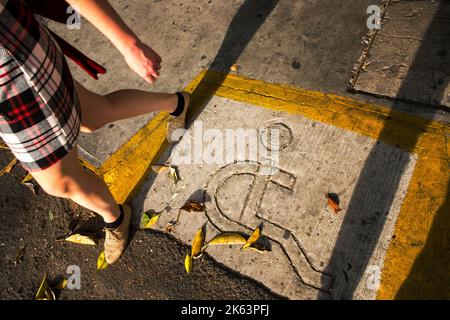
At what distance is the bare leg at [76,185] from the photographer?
5.38 ft

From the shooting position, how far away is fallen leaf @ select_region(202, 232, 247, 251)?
2.17m

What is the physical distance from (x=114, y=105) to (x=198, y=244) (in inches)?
36.7

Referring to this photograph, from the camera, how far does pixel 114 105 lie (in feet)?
6.75

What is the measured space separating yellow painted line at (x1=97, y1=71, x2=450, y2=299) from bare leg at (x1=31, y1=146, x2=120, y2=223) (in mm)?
442

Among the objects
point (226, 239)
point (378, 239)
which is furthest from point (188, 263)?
point (378, 239)

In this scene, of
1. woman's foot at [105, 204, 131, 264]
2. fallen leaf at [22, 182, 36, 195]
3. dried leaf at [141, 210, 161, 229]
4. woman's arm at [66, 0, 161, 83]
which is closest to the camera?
woman's arm at [66, 0, 161, 83]

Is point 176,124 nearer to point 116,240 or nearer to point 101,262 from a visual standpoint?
point 116,240

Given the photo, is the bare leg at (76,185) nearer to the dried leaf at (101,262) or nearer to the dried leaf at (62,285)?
the dried leaf at (101,262)

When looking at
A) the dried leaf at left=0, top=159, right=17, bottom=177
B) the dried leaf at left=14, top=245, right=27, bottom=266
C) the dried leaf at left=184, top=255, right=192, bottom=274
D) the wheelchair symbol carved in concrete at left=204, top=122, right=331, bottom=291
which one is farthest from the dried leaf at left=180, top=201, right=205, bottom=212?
the dried leaf at left=0, top=159, right=17, bottom=177

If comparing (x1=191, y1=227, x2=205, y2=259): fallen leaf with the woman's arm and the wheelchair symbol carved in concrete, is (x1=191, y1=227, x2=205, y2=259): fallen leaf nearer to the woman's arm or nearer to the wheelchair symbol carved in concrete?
the wheelchair symbol carved in concrete

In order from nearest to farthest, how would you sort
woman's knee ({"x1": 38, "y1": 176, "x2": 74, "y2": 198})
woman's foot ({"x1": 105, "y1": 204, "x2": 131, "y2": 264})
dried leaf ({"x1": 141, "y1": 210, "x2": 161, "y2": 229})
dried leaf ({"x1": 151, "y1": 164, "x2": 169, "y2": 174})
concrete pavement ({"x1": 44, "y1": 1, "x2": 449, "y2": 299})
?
woman's knee ({"x1": 38, "y1": 176, "x2": 74, "y2": 198}) < concrete pavement ({"x1": 44, "y1": 1, "x2": 449, "y2": 299}) < woman's foot ({"x1": 105, "y1": 204, "x2": 131, "y2": 264}) < dried leaf ({"x1": 141, "y1": 210, "x2": 161, "y2": 229}) < dried leaf ({"x1": 151, "y1": 164, "x2": 169, "y2": 174})

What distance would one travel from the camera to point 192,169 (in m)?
2.49

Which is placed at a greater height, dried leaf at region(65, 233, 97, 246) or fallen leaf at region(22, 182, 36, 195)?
fallen leaf at region(22, 182, 36, 195)
